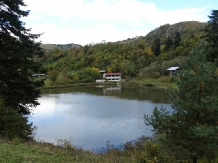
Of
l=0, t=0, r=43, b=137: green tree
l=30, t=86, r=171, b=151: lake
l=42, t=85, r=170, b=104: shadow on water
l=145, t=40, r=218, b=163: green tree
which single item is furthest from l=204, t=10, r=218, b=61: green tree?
l=0, t=0, r=43, b=137: green tree

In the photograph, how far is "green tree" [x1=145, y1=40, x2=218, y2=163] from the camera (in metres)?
6.67

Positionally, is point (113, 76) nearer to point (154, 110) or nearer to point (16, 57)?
point (16, 57)

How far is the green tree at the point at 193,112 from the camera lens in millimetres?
6668

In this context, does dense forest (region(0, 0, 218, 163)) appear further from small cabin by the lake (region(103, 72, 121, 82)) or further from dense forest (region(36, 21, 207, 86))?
small cabin by the lake (region(103, 72, 121, 82))

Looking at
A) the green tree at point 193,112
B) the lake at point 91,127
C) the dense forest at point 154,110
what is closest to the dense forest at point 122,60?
the lake at point 91,127

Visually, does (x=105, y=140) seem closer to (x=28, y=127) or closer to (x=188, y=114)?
(x=28, y=127)

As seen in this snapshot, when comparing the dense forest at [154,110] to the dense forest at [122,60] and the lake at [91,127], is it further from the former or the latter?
the dense forest at [122,60]

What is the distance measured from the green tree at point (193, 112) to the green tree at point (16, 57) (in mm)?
6528

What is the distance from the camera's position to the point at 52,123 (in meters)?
20.9

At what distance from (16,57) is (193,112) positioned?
7.92 meters

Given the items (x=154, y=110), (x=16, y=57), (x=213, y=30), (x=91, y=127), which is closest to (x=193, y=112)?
(x=154, y=110)

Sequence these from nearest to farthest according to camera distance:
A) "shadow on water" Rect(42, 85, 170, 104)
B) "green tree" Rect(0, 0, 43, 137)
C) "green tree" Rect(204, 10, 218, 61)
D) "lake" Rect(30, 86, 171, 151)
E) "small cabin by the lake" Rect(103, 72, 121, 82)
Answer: "green tree" Rect(0, 0, 43, 137) < "lake" Rect(30, 86, 171, 151) < "green tree" Rect(204, 10, 218, 61) < "shadow on water" Rect(42, 85, 170, 104) < "small cabin by the lake" Rect(103, 72, 121, 82)

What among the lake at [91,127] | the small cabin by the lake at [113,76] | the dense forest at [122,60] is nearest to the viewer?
the lake at [91,127]

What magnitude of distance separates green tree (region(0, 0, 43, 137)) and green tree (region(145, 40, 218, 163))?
6528 millimetres
